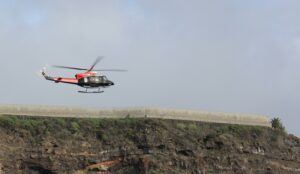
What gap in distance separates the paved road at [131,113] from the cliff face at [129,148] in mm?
1070

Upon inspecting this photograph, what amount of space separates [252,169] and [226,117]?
8327 millimetres

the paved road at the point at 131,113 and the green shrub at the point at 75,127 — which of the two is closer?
the green shrub at the point at 75,127

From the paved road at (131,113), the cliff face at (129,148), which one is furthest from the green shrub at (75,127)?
the paved road at (131,113)

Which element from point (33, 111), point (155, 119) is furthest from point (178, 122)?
point (33, 111)

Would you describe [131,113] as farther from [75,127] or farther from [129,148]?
[75,127]

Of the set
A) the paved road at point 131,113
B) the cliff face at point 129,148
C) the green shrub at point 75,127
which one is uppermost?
the paved road at point 131,113

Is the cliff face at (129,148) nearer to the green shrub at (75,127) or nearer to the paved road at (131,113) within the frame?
the green shrub at (75,127)

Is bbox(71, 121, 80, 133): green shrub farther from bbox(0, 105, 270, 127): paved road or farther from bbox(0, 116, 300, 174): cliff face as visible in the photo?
bbox(0, 105, 270, 127): paved road

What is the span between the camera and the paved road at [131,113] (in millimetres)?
80500

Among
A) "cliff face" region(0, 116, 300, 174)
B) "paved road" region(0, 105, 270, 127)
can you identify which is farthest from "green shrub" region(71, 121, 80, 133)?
"paved road" region(0, 105, 270, 127)

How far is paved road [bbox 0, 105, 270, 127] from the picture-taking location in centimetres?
8050

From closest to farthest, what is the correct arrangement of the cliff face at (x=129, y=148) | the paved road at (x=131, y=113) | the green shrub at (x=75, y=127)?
the cliff face at (x=129, y=148) → the green shrub at (x=75, y=127) → the paved road at (x=131, y=113)

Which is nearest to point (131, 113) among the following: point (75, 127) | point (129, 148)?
point (129, 148)

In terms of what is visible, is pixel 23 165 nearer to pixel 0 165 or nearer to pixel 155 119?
pixel 0 165
